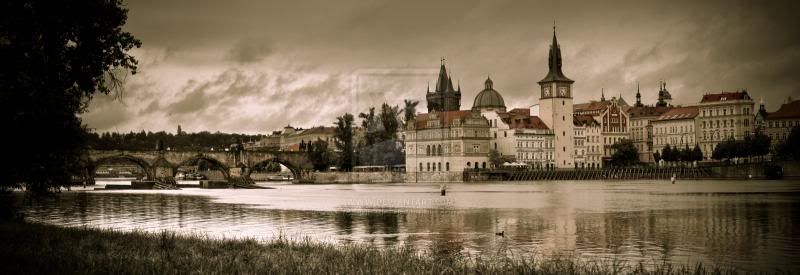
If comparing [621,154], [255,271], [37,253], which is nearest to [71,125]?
[37,253]

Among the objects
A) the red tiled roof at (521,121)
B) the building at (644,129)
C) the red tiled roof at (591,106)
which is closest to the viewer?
the red tiled roof at (521,121)

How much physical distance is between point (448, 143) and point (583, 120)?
42261mm

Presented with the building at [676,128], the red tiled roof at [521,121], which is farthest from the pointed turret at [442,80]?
the building at [676,128]

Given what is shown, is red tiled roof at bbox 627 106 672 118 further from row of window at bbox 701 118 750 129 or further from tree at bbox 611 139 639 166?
tree at bbox 611 139 639 166

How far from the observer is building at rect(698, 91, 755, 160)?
522ft

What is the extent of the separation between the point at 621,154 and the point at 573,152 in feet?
28.2

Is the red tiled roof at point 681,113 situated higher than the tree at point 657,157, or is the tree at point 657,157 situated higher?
the red tiled roof at point 681,113

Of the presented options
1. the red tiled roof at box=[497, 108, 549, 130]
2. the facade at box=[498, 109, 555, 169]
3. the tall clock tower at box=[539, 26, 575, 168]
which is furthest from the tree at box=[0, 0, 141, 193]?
the tall clock tower at box=[539, 26, 575, 168]

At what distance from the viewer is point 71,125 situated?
2556 centimetres

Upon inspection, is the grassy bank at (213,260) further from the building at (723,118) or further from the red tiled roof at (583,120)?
the red tiled roof at (583,120)

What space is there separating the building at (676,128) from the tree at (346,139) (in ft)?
216

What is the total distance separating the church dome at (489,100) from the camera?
169 m

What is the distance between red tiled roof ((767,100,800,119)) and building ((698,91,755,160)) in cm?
641

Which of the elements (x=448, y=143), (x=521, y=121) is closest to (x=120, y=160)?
(x=448, y=143)
